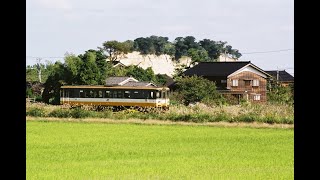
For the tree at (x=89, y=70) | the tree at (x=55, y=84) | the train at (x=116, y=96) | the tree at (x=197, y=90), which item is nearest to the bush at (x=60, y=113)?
the train at (x=116, y=96)

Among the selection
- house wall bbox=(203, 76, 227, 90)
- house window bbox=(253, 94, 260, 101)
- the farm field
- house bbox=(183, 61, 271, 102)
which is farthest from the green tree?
the farm field

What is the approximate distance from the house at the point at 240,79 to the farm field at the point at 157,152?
8.54m

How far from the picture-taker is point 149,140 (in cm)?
1034

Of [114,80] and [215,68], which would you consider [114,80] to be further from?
[215,68]

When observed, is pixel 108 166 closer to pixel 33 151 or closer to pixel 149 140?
pixel 33 151

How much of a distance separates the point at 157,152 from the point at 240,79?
13536mm

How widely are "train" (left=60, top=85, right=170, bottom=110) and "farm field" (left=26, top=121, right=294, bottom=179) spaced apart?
178 inches

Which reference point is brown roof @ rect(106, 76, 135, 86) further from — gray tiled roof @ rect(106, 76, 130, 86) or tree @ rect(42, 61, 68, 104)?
tree @ rect(42, 61, 68, 104)

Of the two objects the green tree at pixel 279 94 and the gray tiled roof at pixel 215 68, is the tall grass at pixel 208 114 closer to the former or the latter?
the green tree at pixel 279 94

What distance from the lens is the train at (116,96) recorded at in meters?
18.1

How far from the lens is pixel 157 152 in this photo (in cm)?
871

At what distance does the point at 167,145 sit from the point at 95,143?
4.56ft

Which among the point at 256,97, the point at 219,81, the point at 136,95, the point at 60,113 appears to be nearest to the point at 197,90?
the point at 136,95

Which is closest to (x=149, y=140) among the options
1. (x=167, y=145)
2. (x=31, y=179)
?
(x=167, y=145)
